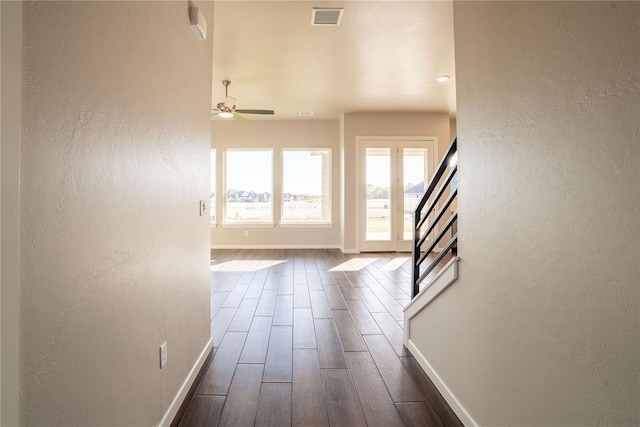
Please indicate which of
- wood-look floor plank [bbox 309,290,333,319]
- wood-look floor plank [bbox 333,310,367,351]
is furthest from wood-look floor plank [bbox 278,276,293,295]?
wood-look floor plank [bbox 333,310,367,351]

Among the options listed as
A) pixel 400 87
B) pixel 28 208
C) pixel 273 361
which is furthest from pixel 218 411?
pixel 400 87

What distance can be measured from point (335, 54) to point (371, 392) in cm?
387

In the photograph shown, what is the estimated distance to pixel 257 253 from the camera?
7.09 m

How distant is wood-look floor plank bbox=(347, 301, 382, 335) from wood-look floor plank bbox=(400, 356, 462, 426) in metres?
0.55

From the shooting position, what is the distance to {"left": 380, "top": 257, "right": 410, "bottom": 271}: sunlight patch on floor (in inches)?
221

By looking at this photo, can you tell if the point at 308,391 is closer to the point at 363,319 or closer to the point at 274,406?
the point at 274,406

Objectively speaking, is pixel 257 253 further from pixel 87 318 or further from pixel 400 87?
pixel 87 318

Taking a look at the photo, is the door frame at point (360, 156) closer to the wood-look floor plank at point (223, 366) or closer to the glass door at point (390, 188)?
the glass door at point (390, 188)

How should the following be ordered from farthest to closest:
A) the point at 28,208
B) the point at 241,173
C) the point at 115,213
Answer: the point at 241,173 < the point at 115,213 < the point at 28,208

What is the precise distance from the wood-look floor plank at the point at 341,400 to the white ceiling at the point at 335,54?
128 inches

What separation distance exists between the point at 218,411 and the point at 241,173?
644cm

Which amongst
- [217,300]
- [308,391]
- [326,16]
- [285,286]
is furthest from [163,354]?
[326,16]

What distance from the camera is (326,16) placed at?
3.36 m

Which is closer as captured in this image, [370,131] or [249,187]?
[370,131]
